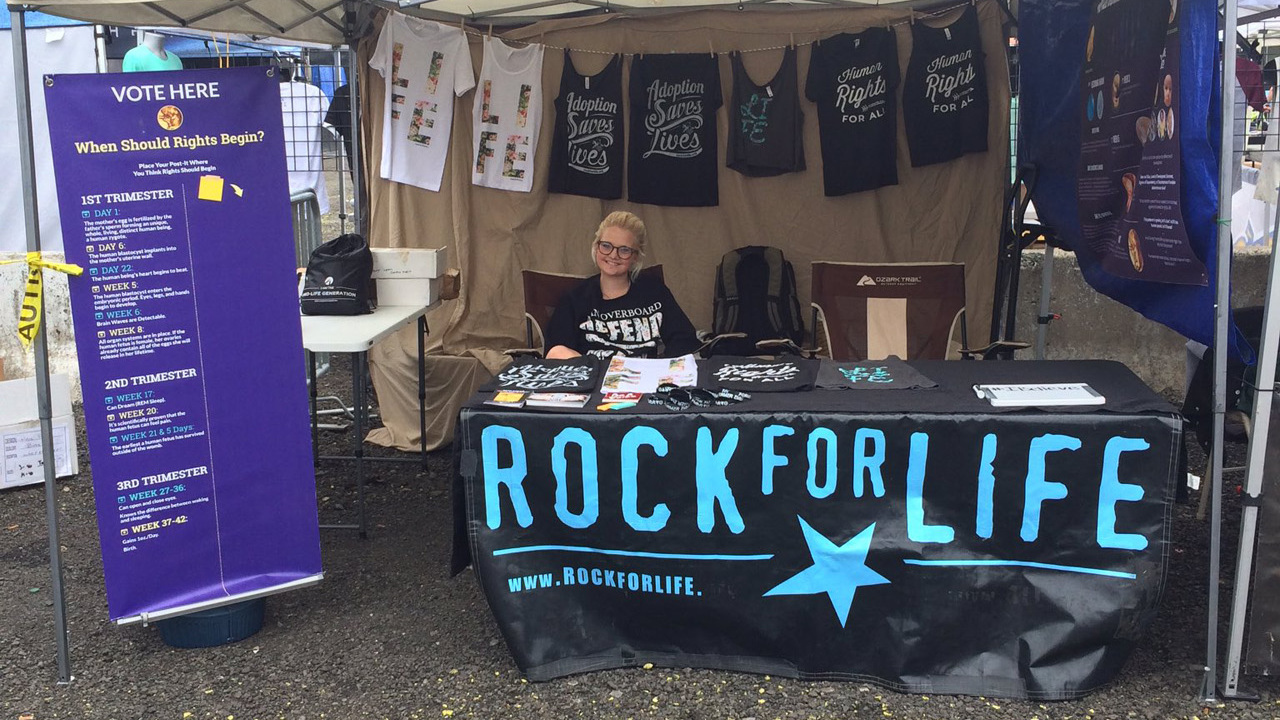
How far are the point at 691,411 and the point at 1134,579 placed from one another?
46.1 inches

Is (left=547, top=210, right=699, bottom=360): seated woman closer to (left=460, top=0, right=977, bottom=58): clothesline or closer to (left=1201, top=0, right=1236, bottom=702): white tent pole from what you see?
(left=460, top=0, right=977, bottom=58): clothesline

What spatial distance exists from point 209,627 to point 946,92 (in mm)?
3709

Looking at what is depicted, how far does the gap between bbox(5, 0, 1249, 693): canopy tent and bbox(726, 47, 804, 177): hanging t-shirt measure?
0.32 m

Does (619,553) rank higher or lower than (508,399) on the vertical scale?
lower

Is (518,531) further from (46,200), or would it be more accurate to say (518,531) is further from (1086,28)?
(46,200)

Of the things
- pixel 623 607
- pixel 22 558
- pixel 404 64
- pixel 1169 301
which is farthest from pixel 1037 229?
pixel 22 558

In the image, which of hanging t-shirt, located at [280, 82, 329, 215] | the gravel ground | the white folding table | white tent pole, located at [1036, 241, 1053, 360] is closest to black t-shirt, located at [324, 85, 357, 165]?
hanging t-shirt, located at [280, 82, 329, 215]

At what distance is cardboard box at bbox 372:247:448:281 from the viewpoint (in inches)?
164

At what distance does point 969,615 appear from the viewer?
2703 millimetres

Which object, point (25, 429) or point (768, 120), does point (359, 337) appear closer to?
point (25, 429)

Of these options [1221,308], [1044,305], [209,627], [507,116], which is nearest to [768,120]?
[507,116]

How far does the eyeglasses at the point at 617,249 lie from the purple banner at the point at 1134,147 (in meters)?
1.61

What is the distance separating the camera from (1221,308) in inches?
103

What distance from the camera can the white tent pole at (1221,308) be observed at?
2506 millimetres
